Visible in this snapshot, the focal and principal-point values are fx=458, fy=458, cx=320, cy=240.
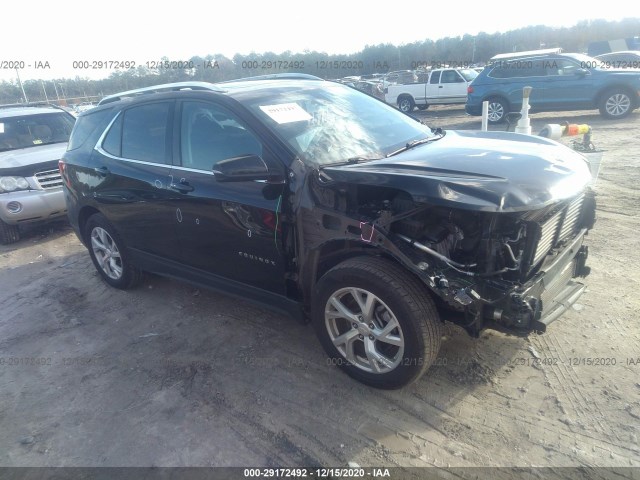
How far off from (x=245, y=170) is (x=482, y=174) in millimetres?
1462

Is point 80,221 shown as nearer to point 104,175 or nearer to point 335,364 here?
point 104,175

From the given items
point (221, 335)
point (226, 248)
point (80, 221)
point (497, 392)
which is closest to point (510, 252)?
point (497, 392)

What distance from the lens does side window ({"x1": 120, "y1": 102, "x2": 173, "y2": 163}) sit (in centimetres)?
384

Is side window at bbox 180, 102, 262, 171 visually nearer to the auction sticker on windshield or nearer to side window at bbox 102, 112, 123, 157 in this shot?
the auction sticker on windshield

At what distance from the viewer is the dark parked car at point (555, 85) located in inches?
478

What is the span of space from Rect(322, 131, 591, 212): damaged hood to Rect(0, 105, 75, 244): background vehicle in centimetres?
544

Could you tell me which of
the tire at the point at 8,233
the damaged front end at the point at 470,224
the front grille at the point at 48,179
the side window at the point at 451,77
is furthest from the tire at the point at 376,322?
the side window at the point at 451,77

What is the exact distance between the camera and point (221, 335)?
3848 mm

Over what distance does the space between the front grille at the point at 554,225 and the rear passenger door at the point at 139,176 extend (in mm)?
2721

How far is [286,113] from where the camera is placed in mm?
3357

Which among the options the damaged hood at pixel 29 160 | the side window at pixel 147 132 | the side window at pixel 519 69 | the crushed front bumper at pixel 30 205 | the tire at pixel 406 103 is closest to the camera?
the side window at pixel 147 132

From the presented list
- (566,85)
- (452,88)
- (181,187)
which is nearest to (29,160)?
(181,187)

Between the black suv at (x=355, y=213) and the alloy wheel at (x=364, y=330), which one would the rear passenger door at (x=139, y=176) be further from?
the alloy wheel at (x=364, y=330)

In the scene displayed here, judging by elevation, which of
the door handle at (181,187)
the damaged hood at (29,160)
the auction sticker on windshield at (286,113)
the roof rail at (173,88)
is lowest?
the damaged hood at (29,160)
